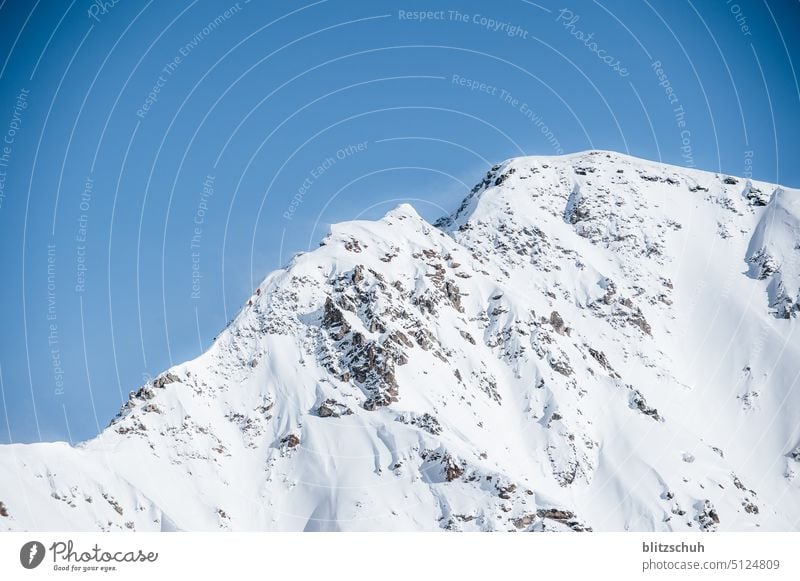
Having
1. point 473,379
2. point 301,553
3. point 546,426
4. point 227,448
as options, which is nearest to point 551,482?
point 546,426

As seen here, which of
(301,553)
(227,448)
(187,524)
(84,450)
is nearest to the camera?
(301,553)

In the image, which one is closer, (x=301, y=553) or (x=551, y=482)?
(x=301, y=553)

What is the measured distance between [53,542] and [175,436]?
5256 inches

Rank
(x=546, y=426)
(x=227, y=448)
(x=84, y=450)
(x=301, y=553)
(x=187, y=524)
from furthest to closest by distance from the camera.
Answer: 1. (x=546, y=426)
2. (x=227, y=448)
3. (x=84, y=450)
4. (x=187, y=524)
5. (x=301, y=553)

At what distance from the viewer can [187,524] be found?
143500 millimetres

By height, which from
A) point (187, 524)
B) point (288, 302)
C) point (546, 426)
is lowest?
point (187, 524)

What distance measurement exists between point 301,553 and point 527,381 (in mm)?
162950

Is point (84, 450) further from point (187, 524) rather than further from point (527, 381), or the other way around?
point (527, 381)

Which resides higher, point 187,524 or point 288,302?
point 288,302

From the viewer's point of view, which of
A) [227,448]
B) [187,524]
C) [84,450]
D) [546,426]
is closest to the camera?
[187,524]

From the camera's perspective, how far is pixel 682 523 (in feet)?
530

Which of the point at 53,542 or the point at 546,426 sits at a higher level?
the point at 53,542

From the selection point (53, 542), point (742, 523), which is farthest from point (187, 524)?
point (53, 542)

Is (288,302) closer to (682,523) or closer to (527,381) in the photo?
(527,381)
